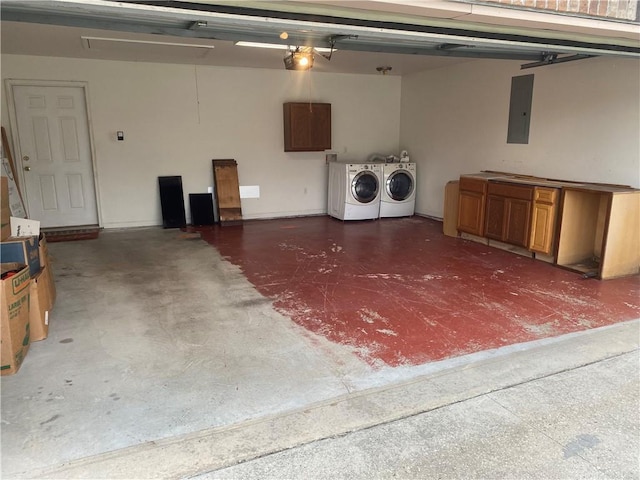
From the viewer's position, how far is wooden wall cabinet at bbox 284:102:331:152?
732 cm

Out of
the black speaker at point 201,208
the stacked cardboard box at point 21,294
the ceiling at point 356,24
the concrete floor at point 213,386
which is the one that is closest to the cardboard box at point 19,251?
the stacked cardboard box at point 21,294

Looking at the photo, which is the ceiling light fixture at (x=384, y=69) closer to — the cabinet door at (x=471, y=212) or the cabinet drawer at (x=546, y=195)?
the cabinet door at (x=471, y=212)

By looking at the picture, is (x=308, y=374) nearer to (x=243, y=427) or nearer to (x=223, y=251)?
(x=243, y=427)

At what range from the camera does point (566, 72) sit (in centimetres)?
523

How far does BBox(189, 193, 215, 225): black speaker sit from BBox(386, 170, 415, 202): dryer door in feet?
9.68

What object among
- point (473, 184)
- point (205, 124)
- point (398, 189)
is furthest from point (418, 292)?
point (205, 124)

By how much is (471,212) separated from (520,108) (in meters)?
1.50

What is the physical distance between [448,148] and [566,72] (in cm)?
220

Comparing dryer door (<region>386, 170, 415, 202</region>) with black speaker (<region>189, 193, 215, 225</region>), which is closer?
black speaker (<region>189, 193, 215, 225</region>)

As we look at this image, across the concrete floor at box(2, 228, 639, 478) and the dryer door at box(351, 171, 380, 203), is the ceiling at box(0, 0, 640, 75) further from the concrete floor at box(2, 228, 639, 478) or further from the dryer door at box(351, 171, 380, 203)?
the dryer door at box(351, 171, 380, 203)

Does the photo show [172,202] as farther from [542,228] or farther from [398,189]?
[542,228]

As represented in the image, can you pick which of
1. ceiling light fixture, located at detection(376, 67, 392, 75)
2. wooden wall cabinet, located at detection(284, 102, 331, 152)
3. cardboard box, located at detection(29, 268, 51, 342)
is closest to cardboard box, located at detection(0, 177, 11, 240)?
cardboard box, located at detection(29, 268, 51, 342)

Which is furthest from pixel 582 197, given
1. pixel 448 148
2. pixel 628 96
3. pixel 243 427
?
pixel 243 427

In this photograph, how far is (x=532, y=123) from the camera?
18.8ft
